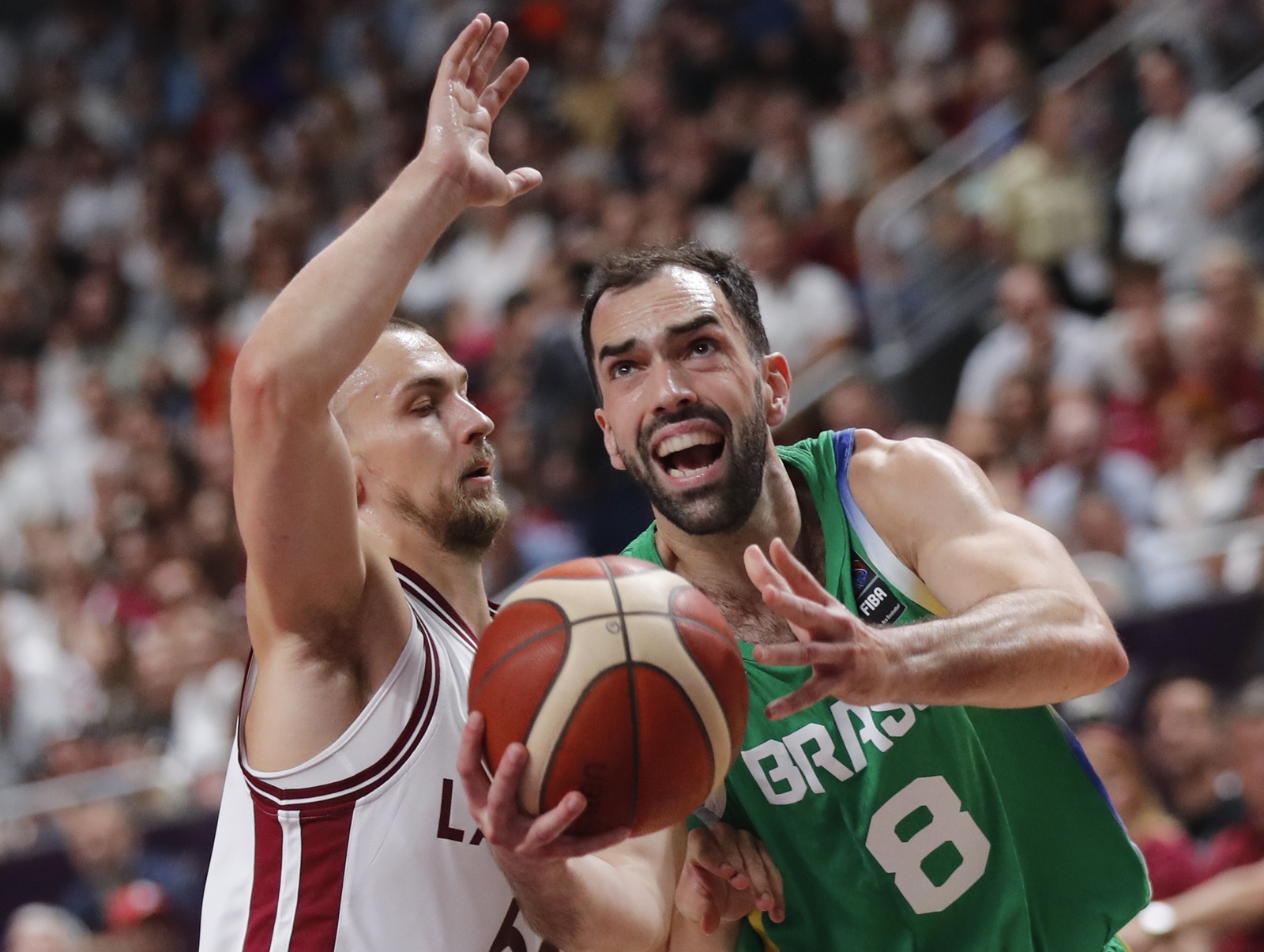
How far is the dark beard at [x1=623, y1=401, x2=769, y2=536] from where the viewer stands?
3.55 metres

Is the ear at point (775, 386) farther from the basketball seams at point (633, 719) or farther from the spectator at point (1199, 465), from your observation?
the spectator at point (1199, 465)

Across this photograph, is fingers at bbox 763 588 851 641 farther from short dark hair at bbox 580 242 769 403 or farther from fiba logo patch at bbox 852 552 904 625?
short dark hair at bbox 580 242 769 403

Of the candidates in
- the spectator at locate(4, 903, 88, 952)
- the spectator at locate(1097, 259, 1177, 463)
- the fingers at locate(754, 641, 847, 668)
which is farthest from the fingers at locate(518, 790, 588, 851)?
the spectator at locate(1097, 259, 1177, 463)

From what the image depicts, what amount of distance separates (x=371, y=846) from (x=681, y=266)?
4.95 feet

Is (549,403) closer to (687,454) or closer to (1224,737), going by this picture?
(1224,737)

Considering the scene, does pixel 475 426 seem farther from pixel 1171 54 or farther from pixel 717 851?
pixel 1171 54

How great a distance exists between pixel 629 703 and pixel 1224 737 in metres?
3.60

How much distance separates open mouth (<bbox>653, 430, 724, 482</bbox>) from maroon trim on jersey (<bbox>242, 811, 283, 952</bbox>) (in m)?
1.14

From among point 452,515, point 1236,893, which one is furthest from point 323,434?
point 1236,893

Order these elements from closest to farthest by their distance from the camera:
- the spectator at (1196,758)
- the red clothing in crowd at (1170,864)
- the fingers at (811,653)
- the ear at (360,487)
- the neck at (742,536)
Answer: the fingers at (811,653) → the ear at (360,487) → the neck at (742,536) → the red clothing in crowd at (1170,864) → the spectator at (1196,758)

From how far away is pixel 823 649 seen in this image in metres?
2.57

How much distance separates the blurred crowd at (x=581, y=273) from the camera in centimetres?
721

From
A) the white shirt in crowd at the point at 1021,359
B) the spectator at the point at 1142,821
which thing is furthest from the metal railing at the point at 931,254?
the spectator at the point at 1142,821

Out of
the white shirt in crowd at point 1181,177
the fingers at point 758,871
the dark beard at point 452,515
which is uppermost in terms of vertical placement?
the white shirt in crowd at point 1181,177
